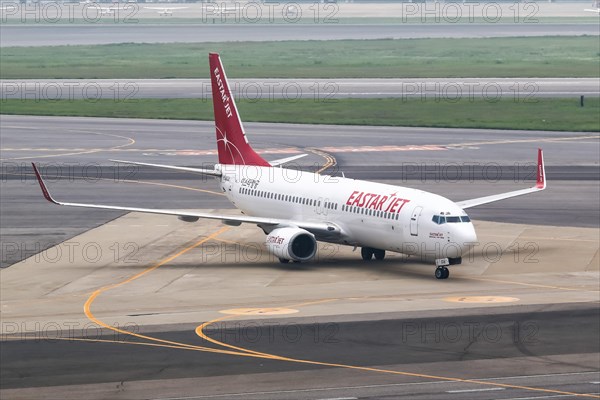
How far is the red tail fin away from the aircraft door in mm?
13765

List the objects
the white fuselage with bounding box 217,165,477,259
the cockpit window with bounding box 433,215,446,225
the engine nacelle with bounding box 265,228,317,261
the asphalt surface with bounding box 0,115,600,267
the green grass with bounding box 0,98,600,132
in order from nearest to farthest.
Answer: the cockpit window with bounding box 433,215,446,225 → the white fuselage with bounding box 217,165,477,259 → the engine nacelle with bounding box 265,228,317,261 → the asphalt surface with bounding box 0,115,600,267 → the green grass with bounding box 0,98,600,132

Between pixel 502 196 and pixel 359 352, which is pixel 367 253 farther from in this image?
pixel 359 352

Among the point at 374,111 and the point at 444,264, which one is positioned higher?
the point at 374,111

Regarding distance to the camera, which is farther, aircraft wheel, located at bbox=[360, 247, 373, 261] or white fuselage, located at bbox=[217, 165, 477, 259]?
aircraft wheel, located at bbox=[360, 247, 373, 261]

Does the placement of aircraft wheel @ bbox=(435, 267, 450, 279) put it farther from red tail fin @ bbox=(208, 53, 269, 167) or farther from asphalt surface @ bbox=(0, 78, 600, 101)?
asphalt surface @ bbox=(0, 78, 600, 101)

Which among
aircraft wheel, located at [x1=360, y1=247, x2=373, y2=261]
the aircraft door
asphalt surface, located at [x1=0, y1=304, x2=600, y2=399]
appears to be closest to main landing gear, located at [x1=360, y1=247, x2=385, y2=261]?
aircraft wheel, located at [x1=360, y1=247, x2=373, y2=261]

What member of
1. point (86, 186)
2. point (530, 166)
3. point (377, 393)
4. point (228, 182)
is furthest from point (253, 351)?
point (530, 166)

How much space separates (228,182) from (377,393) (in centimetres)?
3232

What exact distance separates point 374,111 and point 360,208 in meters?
74.0

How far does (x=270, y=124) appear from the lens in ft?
417

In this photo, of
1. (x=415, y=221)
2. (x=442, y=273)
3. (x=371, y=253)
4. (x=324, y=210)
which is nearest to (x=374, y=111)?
(x=371, y=253)

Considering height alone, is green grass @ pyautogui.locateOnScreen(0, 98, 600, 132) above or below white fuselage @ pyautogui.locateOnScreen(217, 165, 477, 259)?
above

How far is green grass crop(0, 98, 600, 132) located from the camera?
124688 mm

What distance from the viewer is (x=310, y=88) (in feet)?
513
